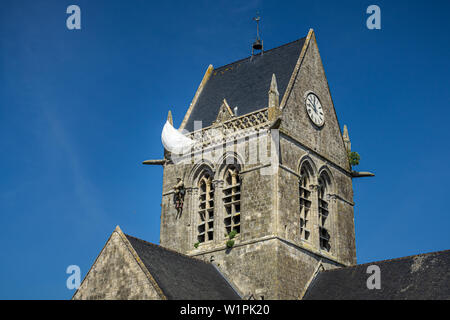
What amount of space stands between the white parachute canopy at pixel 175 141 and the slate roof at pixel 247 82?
0.93 metres

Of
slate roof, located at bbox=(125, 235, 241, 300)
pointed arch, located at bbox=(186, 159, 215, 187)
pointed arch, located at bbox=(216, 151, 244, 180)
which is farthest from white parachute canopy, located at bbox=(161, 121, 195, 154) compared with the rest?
slate roof, located at bbox=(125, 235, 241, 300)

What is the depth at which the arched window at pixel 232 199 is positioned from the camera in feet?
96.0

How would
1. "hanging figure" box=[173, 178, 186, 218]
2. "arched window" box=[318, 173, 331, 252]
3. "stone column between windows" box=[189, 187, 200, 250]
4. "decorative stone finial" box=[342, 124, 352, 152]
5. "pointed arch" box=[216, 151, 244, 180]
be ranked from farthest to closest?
"decorative stone finial" box=[342, 124, 352, 152] → "hanging figure" box=[173, 178, 186, 218] → "arched window" box=[318, 173, 331, 252] → "stone column between windows" box=[189, 187, 200, 250] → "pointed arch" box=[216, 151, 244, 180]

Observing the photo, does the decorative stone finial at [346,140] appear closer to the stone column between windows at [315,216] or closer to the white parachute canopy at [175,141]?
the stone column between windows at [315,216]

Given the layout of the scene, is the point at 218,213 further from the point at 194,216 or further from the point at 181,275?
the point at 181,275

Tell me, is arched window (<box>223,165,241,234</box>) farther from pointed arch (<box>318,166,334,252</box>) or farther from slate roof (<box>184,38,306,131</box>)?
pointed arch (<box>318,166,334,252</box>)

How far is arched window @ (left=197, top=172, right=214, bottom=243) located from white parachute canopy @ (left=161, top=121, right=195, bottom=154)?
5.65ft

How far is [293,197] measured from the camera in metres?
28.9

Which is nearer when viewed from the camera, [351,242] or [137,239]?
[137,239]

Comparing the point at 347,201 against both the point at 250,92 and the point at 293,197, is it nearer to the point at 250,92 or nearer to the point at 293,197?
the point at 293,197

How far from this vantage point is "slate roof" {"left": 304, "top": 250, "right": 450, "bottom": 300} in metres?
24.4

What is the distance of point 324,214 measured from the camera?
31.3m
